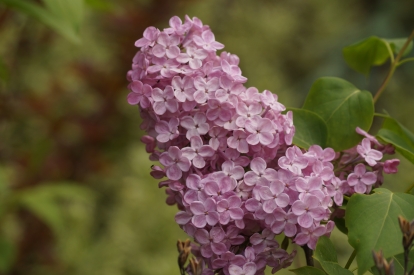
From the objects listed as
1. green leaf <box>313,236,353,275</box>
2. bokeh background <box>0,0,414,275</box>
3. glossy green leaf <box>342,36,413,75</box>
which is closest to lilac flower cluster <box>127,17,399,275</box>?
green leaf <box>313,236,353,275</box>

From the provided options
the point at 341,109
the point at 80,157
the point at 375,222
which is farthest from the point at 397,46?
the point at 80,157

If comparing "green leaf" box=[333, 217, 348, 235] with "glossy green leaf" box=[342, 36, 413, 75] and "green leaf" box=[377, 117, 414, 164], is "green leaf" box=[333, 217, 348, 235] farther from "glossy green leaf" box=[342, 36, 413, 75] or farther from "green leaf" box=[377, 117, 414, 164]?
"glossy green leaf" box=[342, 36, 413, 75]

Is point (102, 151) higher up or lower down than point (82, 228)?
higher up

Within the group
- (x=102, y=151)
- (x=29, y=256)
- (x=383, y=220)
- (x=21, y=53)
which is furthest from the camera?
(x=102, y=151)

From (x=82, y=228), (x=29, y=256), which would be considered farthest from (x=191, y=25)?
(x=82, y=228)

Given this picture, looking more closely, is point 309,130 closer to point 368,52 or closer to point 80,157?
point 368,52

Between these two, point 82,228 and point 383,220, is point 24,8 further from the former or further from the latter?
point 82,228

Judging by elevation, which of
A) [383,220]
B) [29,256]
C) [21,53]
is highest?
[21,53]
